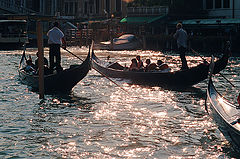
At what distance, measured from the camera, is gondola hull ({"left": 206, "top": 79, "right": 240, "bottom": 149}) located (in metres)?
6.77

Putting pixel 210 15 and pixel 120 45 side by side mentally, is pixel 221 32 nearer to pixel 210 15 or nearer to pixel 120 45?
pixel 210 15

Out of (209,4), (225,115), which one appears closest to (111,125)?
(225,115)

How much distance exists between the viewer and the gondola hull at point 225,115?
6.77m

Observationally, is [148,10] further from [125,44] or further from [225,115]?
[225,115]

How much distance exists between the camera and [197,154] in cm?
728

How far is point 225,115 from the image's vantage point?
7.92 m

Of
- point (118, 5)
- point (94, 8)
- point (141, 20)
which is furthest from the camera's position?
point (94, 8)

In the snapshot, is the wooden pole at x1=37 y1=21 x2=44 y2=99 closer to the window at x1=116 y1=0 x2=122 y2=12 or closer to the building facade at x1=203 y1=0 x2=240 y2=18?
the building facade at x1=203 y1=0 x2=240 y2=18

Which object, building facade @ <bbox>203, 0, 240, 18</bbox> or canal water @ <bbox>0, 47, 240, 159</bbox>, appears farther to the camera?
building facade @ <bbox>203, 0, 240, 18</bbox>

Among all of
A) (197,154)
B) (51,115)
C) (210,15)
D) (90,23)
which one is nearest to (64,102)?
(51,115)

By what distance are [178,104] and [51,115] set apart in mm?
3154

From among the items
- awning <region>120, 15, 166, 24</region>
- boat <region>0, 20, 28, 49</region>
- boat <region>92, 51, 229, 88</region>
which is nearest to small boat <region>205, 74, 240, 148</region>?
boat <region>92, 51, 229, 88</region>

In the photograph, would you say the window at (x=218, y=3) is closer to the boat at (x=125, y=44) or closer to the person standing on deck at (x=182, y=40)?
→ the boat at (x=125, y=44)

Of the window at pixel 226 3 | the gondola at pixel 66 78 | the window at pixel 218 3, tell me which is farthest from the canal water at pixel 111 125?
the window at pixel 218 3
